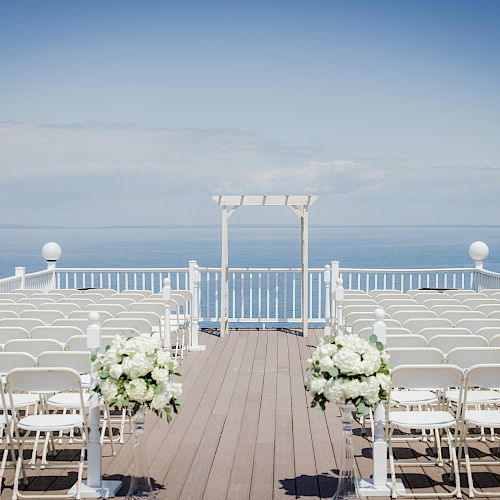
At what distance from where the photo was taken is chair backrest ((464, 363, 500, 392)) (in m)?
5.05

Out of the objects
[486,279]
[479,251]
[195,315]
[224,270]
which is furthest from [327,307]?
[479,251]

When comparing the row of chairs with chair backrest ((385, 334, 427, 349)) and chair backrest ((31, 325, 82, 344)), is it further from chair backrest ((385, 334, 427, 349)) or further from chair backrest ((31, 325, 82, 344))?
chair backrest ((31, 325, 82, 344))

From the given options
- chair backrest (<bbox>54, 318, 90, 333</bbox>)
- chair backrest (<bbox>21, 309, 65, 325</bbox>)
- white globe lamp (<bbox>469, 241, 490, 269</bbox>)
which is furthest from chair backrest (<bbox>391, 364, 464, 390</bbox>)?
white globe lamp (<bbox>469, 241, 490, 269</bbox>)

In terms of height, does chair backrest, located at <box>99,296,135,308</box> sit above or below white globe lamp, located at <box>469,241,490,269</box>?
below

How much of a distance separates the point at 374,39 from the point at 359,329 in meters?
32.2

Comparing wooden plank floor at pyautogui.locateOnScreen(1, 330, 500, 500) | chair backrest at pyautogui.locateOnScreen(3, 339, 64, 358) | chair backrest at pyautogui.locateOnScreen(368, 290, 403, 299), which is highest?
chair backrest at pyautogui.locateOnScreen(3, 339, 64, 358)

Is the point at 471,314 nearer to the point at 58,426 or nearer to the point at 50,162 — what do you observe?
the point at 58,426

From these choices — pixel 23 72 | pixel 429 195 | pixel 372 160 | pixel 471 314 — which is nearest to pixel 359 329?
pixel 471 314

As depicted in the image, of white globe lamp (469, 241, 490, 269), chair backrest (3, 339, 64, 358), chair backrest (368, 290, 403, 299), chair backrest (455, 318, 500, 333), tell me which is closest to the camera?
chair backrest (3, 339, 64, 358)

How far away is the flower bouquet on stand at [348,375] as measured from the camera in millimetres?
4270

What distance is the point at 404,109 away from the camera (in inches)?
2842

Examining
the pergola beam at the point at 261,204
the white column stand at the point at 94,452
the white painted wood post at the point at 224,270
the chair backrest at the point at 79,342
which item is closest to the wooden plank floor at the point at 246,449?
the white column stand at the point at 94,452

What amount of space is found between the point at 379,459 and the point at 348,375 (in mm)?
1176

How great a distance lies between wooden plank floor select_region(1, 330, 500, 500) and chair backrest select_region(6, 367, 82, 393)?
764 millimetres
